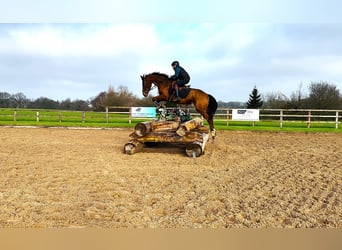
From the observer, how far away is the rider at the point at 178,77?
7.12 m

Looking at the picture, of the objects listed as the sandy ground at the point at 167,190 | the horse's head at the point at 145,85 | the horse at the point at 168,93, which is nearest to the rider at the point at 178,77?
the horse at the point at 168,93

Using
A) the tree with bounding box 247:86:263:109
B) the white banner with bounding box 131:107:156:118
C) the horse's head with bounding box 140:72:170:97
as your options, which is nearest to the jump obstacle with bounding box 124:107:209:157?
the horse's head with bounding box 140:72:170:97

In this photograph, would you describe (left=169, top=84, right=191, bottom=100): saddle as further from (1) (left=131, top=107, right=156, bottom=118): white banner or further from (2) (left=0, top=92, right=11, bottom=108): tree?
(2) (left=0, top=92, right=11, bottom=108): tree

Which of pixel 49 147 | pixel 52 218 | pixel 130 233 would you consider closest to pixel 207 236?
pixel 130 233

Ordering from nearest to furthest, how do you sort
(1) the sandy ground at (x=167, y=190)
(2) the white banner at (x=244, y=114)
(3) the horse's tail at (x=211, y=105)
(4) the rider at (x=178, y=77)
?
(1) the sandy ground at (x=167, y=190) < (4) the rider at (x=178, y=77) < (3) the horse's tail at (x=211, y=105) < (2) the white banner at (x=244, y=114)

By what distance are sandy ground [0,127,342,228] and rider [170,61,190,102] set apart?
179 centimetres

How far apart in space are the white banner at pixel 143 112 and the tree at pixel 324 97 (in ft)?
58.9

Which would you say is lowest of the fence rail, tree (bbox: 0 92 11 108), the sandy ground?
the sandy ground

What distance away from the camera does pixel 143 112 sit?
63.4ft

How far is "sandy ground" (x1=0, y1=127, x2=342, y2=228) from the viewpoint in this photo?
2.92 metres

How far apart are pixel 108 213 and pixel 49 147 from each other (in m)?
5.60

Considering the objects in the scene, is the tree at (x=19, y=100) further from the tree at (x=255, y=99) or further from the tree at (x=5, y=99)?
the tree at (x=255, y=99)

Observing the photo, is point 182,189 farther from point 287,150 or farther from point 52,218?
point 287,150

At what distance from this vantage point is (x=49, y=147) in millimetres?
7945
